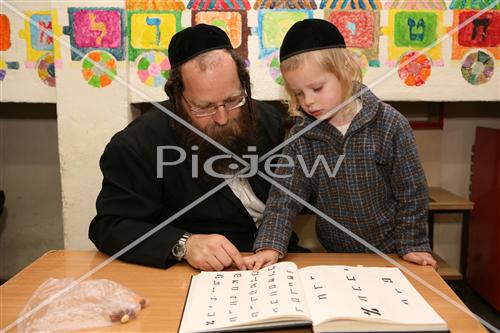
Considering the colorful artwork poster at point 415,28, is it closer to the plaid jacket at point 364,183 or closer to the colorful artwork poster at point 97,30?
the plaid jacket at point 364,183

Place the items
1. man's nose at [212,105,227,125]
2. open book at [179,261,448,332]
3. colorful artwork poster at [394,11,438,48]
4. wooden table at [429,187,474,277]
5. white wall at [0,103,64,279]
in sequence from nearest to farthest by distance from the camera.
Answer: open book at [179,261,448,332] < man's nose at [212,105,227,125] < colorful artwork poster at [394,11,438,48] < wooden table at [429,187,474,277] < white wall at [0,103,64,279]

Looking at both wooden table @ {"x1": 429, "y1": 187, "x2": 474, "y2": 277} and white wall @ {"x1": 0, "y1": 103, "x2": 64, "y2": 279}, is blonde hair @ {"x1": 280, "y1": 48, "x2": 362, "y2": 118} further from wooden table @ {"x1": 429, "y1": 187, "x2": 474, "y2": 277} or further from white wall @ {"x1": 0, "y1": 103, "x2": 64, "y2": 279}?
white wall @ {"x1": 0, "y1": 103, "x2": 64, "y2": 279}

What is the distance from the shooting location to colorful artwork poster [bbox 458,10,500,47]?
7.29 ft

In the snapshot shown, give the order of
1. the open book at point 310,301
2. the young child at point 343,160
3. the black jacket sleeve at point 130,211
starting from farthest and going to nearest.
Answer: the young child at point 343,160 < the black jacket sleeve at point 130,211 < the open book at point 310,301

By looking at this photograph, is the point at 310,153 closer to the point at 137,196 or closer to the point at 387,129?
the point at 387,129

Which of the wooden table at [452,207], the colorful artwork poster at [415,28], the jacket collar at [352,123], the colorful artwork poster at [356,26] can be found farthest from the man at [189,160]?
the wooden table at [452,207]

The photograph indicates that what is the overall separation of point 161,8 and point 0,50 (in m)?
0.92

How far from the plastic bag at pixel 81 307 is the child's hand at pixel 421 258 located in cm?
78

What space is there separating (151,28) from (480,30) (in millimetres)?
1613

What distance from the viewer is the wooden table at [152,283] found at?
0.97 m

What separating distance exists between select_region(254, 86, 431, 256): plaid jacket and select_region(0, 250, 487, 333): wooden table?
168mm

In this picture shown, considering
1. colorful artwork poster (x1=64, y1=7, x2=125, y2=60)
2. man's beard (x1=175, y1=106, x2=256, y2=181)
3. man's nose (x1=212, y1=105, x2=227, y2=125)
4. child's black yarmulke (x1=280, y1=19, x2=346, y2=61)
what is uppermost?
colorful artwork poster (x1=64, y1=7, x2=125, y2=60)

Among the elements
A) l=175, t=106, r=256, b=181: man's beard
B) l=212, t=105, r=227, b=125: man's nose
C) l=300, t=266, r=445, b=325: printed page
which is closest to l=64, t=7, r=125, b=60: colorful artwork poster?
l=175, t=106, r=256, b=181: man's beard

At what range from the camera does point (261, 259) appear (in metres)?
1.30
